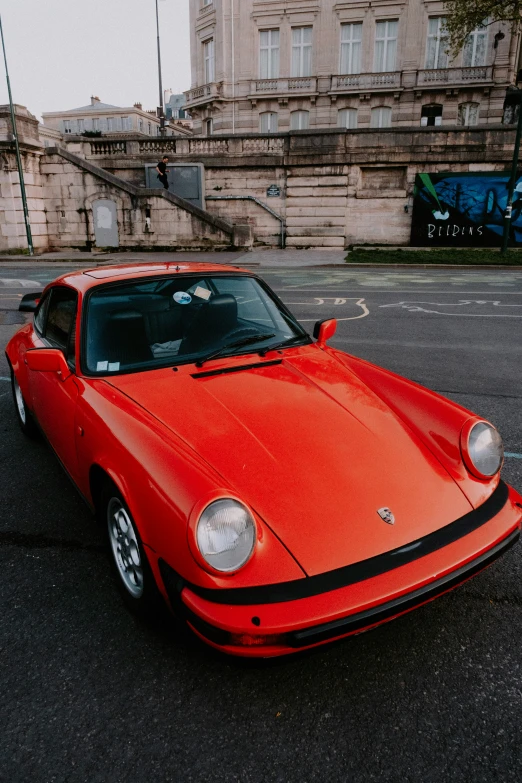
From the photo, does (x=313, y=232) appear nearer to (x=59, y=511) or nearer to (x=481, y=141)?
(x=481, y=141)

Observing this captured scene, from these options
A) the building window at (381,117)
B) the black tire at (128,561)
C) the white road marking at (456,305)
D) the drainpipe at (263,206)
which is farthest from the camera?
the building window at (381,117)

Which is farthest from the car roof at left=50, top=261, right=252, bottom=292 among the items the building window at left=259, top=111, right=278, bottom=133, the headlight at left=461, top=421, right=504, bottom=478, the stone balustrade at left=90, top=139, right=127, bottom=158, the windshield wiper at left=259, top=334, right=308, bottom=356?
the building window at left=259, top=111, right=278, bottom=133

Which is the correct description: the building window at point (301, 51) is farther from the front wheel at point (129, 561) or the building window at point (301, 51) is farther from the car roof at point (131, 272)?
the front wheel at point (129, 561)

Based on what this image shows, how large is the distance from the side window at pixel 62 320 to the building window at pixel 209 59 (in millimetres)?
40472

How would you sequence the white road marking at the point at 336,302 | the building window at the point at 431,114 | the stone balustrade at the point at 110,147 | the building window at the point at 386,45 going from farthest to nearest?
the building window at the point at 431,114 < the building window at the point at 386,45 < the stone balustrade at the point at 110,147 < the white road marking at the point at 336,302

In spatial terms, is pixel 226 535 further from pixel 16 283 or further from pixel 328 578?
pixel 16 283

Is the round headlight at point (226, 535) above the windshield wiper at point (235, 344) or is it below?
below

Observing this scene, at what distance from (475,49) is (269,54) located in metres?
13.3

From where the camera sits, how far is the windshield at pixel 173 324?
3.11 m

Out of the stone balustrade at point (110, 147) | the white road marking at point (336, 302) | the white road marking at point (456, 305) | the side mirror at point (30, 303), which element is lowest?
the white road marking at point (336, 302)

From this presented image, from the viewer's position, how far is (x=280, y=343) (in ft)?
11.2

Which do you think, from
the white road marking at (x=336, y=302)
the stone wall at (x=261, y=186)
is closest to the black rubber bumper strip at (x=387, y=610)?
the white road marking at (x=336, y=302)

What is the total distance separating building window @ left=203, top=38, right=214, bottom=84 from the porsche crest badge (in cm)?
4261

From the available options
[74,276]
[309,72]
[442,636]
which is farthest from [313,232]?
[442,636]
